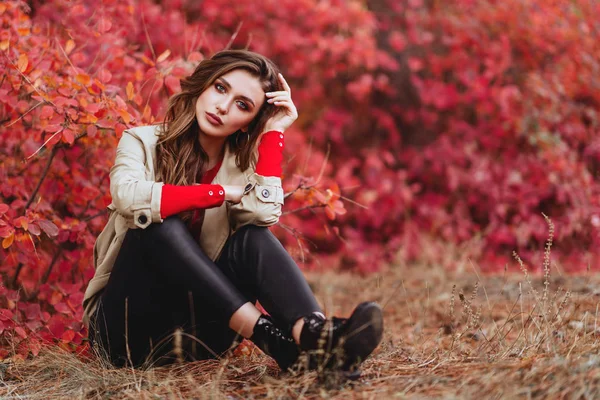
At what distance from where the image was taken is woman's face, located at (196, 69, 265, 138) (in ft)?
8.39

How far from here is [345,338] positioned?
201 cm

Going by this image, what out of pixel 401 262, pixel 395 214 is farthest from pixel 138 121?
pixel 395 214

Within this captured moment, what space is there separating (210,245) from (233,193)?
0.77 feet

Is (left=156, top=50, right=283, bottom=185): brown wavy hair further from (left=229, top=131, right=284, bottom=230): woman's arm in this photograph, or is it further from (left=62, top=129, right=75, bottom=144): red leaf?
(left=62, top=129, right=75, bottom=144): red leaf

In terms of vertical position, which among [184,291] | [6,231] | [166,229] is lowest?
[184,291]

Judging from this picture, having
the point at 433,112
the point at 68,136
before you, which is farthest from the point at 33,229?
A: the point at 433,112

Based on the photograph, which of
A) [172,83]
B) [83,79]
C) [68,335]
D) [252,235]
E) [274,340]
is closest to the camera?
[274,340]

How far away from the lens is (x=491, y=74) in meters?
6.07

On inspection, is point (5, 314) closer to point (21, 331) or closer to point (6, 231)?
point (21, 331)

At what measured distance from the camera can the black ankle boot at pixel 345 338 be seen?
200cm

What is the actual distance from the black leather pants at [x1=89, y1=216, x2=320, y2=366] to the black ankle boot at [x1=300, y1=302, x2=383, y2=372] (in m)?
0.11

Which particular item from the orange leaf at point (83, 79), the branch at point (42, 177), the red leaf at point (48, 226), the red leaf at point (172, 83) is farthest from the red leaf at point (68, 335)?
the red leaf at point (172, 83)

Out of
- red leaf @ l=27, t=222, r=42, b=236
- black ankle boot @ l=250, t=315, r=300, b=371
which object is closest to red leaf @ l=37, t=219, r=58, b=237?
red leaf @ l=27, t=222, r=42, b=236

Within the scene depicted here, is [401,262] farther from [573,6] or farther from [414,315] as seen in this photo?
→ [573,6]
